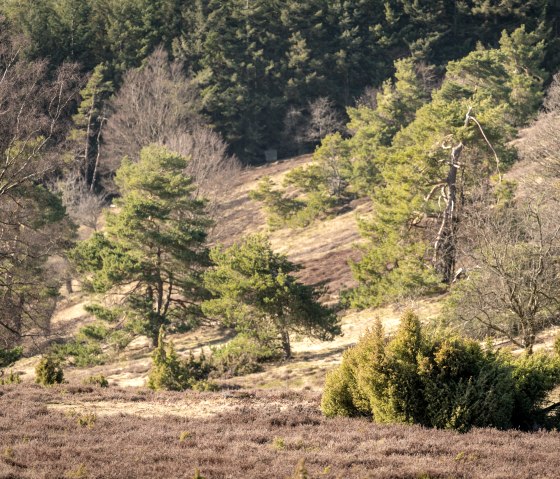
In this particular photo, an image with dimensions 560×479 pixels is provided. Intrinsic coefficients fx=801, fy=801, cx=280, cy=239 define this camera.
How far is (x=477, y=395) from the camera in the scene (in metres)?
14.2

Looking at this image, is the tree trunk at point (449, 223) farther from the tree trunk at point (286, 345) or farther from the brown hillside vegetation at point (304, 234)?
the brown hillside vegetation at point (304, 234)

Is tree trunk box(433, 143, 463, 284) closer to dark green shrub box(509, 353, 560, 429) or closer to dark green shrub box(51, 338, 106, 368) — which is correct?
dark green shrub box(51, 338, 106, 368)

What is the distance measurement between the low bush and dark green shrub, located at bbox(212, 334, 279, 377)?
41.6 ft

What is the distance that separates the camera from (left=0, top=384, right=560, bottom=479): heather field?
10945mm

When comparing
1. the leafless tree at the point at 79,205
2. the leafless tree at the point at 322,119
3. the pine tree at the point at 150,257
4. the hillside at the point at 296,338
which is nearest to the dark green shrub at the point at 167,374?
the hillside at the point at 296,338

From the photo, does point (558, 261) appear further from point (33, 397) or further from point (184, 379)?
point (33, 397)

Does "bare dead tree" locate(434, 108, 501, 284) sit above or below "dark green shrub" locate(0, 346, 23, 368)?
above

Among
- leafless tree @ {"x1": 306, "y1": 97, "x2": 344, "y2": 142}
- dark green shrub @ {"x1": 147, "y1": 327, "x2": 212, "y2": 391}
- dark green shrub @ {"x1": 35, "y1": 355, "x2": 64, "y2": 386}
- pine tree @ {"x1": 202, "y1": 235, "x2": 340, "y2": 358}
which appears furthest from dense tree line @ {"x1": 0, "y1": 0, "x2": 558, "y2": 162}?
dark green shrub @ {"x1": 35, "y1": 355, "x2": 64, "y2": 386}

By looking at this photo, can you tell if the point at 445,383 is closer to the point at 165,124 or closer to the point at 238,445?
the point at 238,445

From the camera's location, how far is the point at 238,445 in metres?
12.5

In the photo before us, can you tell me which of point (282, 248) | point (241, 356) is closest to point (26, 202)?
point (241, 356)

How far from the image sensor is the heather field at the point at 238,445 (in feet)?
35.9

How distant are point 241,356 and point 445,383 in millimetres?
14263

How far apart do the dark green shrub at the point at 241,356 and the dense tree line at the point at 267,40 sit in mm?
48660
